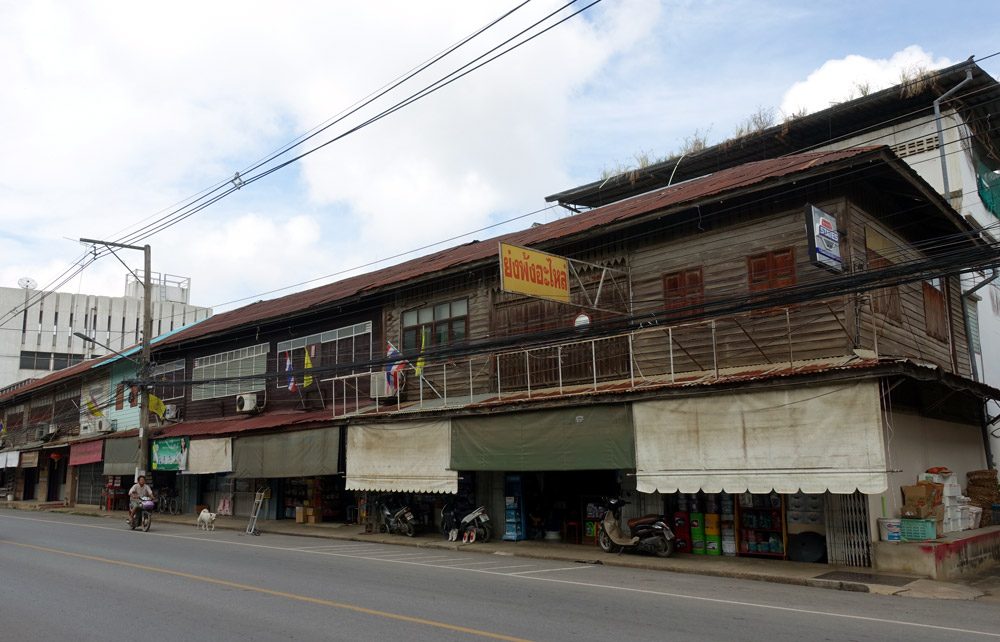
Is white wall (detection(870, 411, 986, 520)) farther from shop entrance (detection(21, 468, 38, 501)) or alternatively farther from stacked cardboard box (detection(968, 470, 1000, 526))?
shop entrance (detection(21, 468, 38, 501))

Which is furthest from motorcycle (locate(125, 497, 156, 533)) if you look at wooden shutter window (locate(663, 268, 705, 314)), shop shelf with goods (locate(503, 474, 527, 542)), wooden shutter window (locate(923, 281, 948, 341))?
wooden shutter window (locate(923, 281, 948, 341))

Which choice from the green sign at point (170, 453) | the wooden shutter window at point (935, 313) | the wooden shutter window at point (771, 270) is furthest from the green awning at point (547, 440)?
the green sign at point (170, 453)

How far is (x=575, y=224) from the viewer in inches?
816

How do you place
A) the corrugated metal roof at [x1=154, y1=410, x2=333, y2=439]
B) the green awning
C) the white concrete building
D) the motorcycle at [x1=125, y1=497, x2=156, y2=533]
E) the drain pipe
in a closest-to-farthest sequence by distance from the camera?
1. the green awning
2. the drain pipe
3. the motorcycle at [x1=125, y1=497, x2=156, y2=533]
4. the corrugated metal roof at [x1=154, y1=410, x2=333, y2=439]
5. the white concrete building

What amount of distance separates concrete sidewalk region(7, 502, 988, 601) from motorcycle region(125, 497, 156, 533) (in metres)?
4.13

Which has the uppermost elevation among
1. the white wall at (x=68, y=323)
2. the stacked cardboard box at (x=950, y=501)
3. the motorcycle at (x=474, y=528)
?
the white wall at (x=68, y=323)

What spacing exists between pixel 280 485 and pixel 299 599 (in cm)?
1804

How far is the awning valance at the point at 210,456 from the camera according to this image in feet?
86.6

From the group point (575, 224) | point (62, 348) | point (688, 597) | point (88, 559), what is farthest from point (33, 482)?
point (688, 597)

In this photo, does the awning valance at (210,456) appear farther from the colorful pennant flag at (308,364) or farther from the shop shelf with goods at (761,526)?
the shop shelf with goods at (761,526)

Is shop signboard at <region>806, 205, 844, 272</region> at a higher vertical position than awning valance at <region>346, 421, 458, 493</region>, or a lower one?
higher

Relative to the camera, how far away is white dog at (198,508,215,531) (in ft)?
76.9

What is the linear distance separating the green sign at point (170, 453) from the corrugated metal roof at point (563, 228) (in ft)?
14.3

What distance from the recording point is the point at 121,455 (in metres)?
32.5
